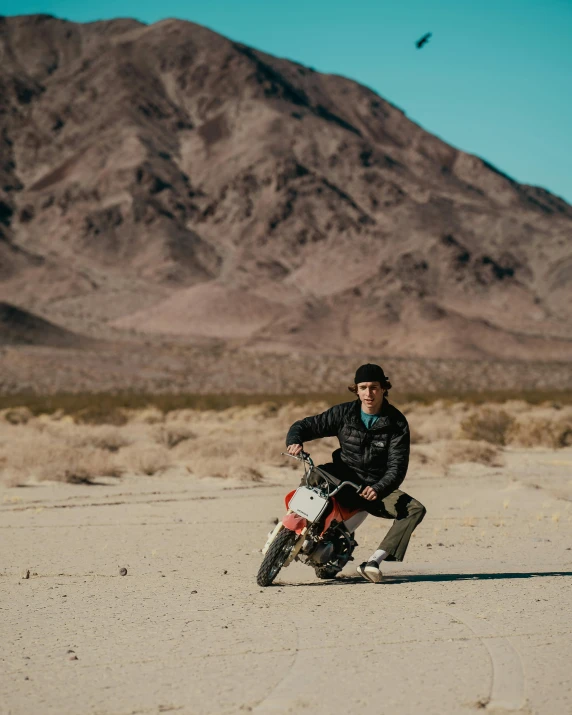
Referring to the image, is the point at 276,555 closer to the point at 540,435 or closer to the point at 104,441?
the point at 104,441

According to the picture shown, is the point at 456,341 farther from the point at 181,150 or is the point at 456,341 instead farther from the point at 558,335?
the point at 181,150

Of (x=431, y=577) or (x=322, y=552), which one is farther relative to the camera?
(x=431, y=577)

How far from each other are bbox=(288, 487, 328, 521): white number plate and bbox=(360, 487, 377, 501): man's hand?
292 mm

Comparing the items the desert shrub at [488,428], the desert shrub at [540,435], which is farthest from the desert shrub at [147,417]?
the desert shrub at [540,435]

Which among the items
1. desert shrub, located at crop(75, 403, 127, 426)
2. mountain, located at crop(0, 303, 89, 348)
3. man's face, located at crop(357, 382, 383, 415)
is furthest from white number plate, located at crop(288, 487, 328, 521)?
mountain, located at crop(0, 303, 89, 348)

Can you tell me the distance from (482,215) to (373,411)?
14995 cm

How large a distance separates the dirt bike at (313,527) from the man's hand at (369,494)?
0.17 feet

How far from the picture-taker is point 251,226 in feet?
472

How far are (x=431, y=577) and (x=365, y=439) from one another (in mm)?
1647

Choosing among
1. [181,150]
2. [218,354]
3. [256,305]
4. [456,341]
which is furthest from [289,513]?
[181,150]

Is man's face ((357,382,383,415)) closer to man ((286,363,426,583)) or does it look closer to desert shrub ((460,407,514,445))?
man ((286,363,426,583))

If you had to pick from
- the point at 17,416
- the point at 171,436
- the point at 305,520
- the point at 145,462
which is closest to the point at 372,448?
the point at 305,520

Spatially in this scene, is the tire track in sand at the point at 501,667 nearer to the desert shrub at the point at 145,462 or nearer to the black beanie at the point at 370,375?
the black beanie at the point at 370,375

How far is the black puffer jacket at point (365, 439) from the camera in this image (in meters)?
8.12
